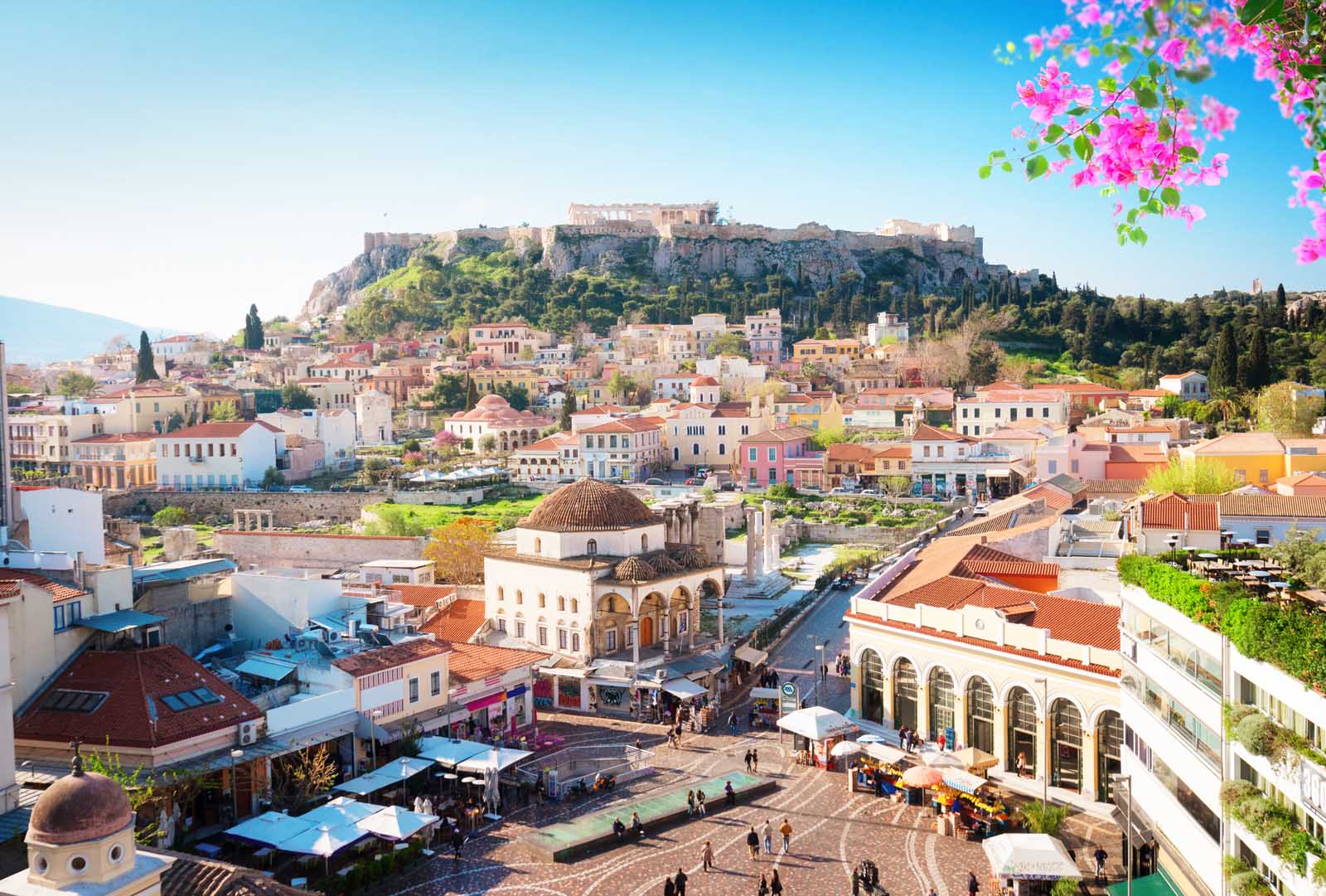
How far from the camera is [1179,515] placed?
90.5 ft

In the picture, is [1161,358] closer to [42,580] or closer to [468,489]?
[468,489]

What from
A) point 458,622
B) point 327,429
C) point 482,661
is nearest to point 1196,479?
point 458,622

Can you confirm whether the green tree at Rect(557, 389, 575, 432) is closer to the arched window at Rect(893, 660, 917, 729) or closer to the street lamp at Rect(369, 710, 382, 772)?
the arched window at Rect(893, 660, 917, 729)

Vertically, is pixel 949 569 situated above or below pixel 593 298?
below

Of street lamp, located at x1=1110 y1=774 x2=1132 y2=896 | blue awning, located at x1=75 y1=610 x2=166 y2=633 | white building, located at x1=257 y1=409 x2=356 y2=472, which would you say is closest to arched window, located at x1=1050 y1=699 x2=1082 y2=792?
street lamp, located at x1=1110 y1=774 x2=1132 y2=896

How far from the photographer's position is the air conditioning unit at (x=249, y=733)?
67.9 feet

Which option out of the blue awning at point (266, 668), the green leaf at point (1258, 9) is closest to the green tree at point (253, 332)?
the blue awning at point (266, 668)

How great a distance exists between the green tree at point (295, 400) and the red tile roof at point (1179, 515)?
231ft

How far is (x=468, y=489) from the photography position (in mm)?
65375

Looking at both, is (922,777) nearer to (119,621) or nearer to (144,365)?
(119,621)

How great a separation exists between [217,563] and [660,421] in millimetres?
45599

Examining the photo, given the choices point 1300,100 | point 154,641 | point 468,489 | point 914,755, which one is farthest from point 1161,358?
point 1300,100

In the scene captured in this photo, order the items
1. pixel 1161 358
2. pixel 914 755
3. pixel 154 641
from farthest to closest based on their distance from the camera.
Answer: pixel 1161 358 → pixel 154 641 → pixel 914 755

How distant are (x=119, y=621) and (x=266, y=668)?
3033 millimetres
